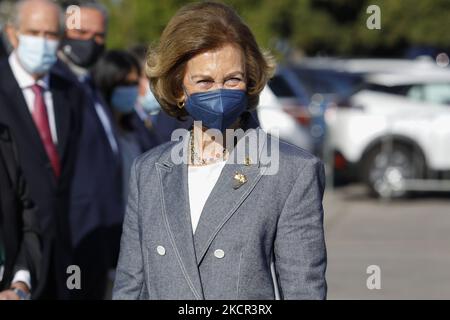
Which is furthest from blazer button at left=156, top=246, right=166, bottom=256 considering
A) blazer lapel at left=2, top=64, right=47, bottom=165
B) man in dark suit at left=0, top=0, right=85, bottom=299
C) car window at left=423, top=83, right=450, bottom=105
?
car window at left=423, top=83, right=450, bottom=105

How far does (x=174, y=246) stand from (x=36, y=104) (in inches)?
127

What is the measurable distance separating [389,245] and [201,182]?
9.85m

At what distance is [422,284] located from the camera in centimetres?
1088

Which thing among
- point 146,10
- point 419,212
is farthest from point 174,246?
point 146,10

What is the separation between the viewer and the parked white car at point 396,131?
17.7 m

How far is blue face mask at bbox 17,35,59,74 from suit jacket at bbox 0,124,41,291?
1.67 meters

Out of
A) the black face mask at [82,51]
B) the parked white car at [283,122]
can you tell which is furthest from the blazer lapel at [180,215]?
the parked white car at [283,122]

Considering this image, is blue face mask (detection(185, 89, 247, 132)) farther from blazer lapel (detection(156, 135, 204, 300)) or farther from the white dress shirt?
the white dress shirt

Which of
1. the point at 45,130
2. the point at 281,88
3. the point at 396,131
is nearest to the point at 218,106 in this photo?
the point at 45,130

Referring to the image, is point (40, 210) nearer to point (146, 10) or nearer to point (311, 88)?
point (146, 10)

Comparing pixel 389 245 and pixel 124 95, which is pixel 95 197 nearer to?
pixel 124 95

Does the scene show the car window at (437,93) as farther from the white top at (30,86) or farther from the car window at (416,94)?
the white top at (30,86)

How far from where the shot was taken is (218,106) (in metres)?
3.77

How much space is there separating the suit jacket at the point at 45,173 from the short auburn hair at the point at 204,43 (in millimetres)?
2651
